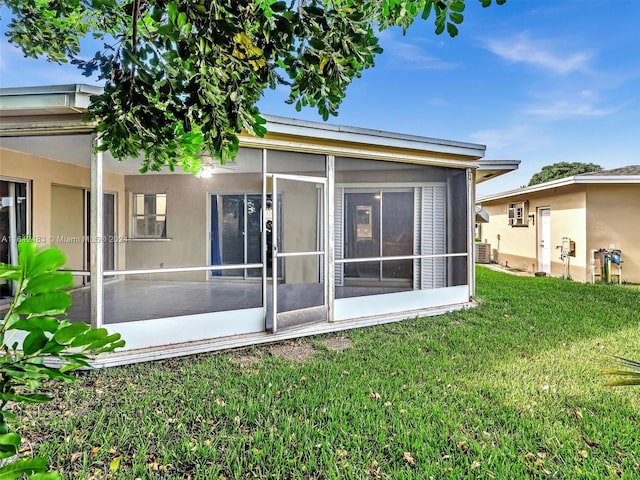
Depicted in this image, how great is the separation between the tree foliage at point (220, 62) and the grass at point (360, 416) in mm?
2049

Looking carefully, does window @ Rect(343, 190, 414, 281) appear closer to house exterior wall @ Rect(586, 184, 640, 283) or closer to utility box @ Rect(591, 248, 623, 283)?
house exterior wall @ Rect(586, 184, 640, 283)

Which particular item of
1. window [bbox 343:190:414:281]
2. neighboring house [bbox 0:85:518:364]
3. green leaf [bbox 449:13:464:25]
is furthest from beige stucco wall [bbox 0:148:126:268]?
green leaf [bbox 449:13:464:25]

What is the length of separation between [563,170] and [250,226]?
39103 millimetres

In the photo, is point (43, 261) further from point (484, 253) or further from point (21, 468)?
point (484, 253)

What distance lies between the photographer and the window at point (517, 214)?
13547 millimetres

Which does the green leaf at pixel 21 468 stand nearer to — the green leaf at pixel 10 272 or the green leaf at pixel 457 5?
the green leaf at pixel 10 272

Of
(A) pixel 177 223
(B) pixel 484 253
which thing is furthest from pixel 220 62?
(B) pixel 484 253

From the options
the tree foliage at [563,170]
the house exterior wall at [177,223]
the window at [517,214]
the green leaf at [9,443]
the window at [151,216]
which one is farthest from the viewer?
the tree foliage at [563,170]

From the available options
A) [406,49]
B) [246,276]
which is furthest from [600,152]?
[246,276]

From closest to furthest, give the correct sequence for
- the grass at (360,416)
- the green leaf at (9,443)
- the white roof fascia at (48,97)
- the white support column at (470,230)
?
1. the green leaf at (9,443)
2. the grass at (360,416)
3. the white roof fascia at (48,97)
4. the white support column at (470,230)

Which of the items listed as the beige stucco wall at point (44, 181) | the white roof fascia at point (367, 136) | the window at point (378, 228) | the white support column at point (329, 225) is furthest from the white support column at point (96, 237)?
the window at point (378, 228)

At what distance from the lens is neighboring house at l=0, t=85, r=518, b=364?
4.54 m

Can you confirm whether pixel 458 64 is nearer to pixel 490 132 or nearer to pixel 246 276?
pixel 490 132

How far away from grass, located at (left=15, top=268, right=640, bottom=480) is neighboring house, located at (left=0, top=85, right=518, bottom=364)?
735 mm
